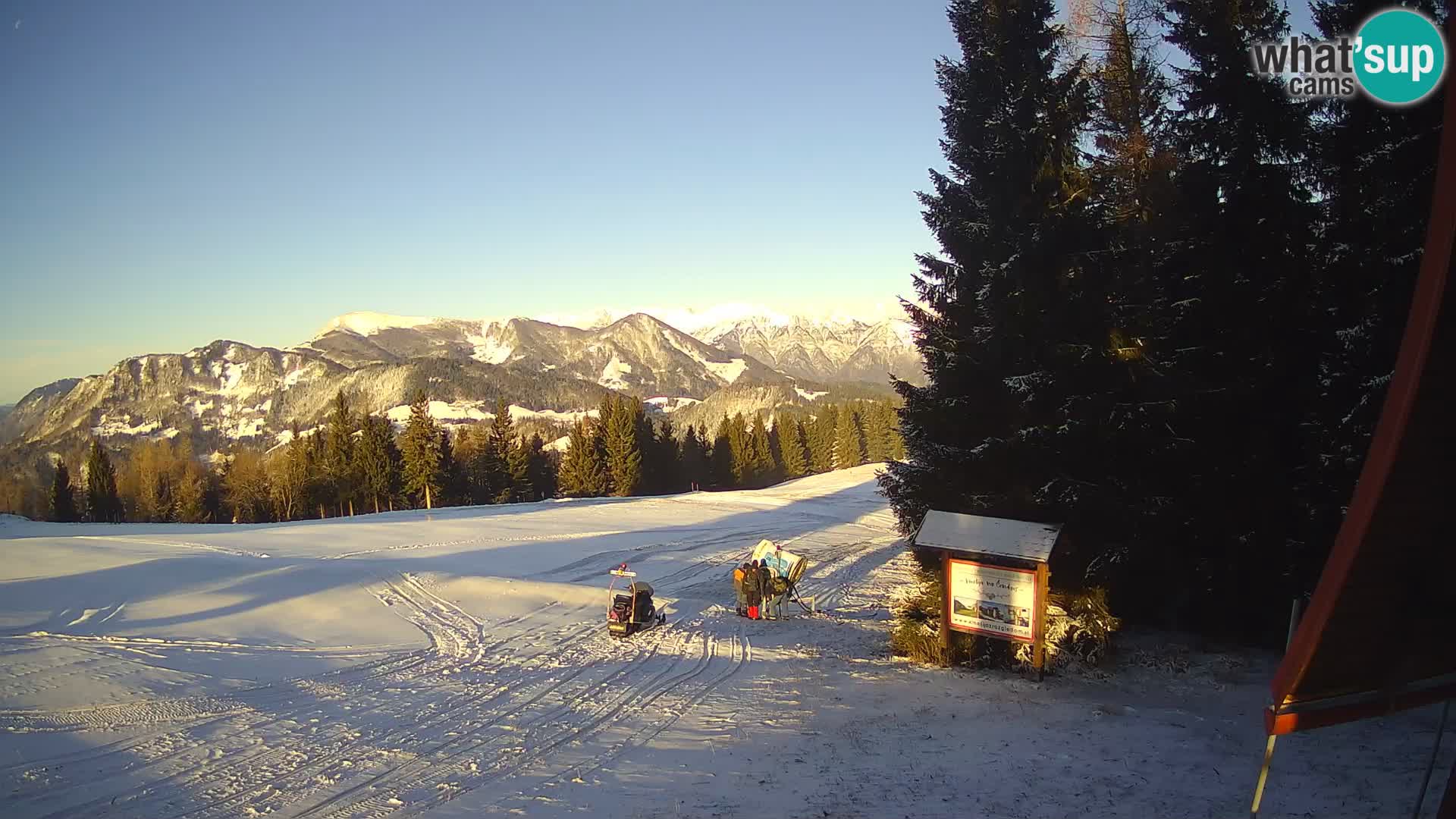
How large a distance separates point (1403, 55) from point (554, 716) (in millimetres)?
13509

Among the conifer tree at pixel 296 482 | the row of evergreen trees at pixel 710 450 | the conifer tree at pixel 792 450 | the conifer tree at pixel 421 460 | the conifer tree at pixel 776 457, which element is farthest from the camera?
the conifer tree at pixel 792 450

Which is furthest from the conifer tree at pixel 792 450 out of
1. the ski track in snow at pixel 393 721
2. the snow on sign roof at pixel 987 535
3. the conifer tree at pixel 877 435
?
the snow on sign roof at pixel 987 535

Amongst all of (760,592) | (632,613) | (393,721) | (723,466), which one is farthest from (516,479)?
(393,721)

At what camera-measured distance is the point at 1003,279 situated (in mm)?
12898

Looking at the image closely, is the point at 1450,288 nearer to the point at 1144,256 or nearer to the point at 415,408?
the point at 1144,256

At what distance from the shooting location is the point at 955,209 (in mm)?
13805

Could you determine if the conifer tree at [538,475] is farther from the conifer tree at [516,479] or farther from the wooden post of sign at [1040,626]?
the wooden post of sign at [1040,626]

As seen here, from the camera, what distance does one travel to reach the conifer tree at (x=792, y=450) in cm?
8606

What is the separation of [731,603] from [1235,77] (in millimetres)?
14269

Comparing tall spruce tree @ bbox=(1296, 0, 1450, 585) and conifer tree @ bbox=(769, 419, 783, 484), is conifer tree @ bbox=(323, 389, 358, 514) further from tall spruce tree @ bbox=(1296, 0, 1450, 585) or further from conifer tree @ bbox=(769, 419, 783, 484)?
tall spruce tree @ bbox=(1296, 0, 1450, 585)

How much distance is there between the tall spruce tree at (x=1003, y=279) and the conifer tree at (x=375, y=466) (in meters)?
52.8

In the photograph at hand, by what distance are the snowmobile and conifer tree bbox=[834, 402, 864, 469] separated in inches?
2876

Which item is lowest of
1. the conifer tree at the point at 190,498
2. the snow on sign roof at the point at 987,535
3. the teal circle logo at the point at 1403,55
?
the conifer tree at the point at 190,498

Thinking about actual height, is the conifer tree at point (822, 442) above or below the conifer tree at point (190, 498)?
above
